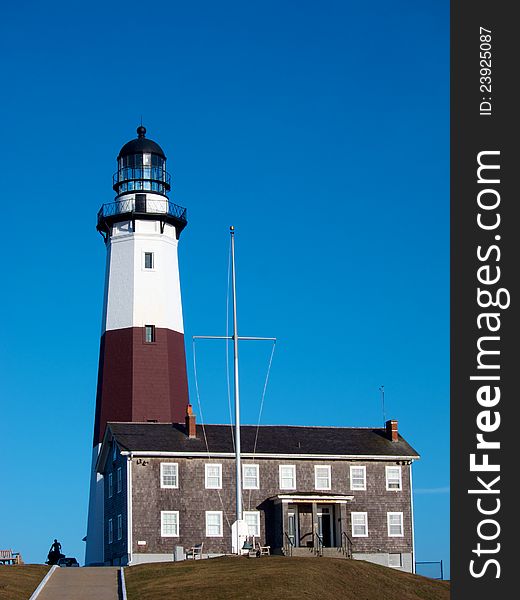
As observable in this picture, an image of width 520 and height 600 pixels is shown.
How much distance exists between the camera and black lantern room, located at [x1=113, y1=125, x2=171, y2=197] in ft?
213

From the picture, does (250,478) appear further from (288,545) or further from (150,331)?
(150,331)

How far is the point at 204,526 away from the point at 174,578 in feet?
50.5

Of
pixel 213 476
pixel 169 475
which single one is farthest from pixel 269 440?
pixel 169 475

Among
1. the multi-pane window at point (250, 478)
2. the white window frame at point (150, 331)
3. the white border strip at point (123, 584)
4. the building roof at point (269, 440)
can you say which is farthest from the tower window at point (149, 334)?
the white border strip at point (123, 584)

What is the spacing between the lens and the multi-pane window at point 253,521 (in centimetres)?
5403

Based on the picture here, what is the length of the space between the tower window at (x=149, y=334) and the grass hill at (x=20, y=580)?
18983mm

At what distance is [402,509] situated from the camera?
5675 cm

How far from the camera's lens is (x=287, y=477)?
182 ft

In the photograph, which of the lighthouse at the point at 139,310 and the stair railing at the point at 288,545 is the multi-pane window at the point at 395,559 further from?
the lighthouse at the point at 139,310

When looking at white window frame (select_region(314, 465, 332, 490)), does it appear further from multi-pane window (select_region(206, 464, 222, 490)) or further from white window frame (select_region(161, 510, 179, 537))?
white window frame (select_region(161, 510, 179, 537))

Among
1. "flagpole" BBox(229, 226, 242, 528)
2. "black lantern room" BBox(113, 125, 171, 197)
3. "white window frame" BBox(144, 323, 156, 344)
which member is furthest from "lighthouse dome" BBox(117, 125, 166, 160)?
"flagpole" BBox(229, 226, 242, 528)

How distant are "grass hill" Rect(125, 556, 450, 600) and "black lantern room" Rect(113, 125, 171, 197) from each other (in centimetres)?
2712

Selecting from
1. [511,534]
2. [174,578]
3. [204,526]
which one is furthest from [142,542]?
[511,534]

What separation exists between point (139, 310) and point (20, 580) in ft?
80.6
